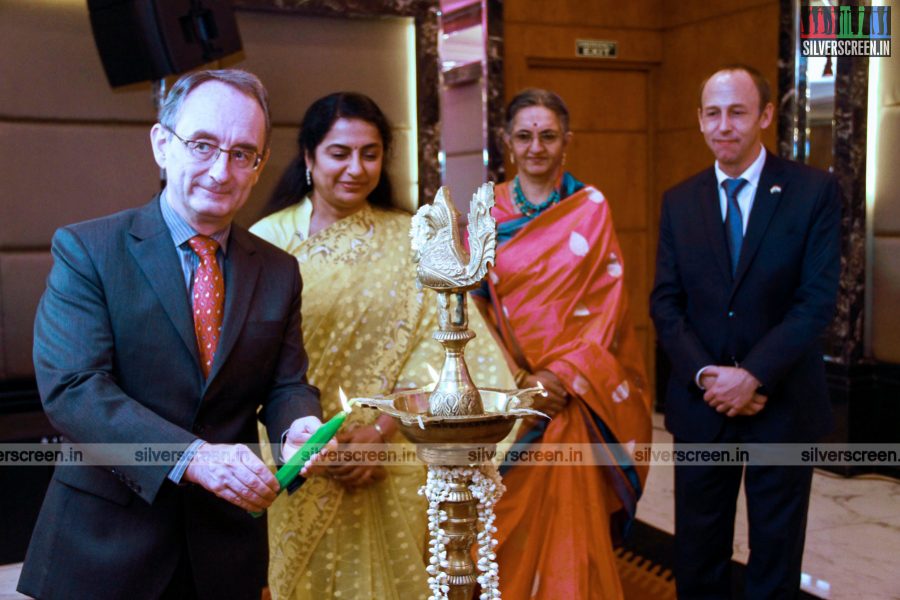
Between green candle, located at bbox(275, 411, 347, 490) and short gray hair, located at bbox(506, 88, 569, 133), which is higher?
short gray hair, located at bbox(506, 88, 569, 133)

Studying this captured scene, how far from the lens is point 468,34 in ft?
16.6

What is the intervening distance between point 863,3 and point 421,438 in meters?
4.06

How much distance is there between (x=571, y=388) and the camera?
8.96 feet

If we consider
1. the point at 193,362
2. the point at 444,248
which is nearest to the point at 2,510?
the point at 193,362

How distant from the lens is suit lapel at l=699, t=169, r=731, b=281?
8.67 feet

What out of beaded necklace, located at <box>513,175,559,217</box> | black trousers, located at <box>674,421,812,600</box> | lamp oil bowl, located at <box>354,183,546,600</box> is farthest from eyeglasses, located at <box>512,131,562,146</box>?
lamp oil bowl, located at <box>354,183,546,600</box>

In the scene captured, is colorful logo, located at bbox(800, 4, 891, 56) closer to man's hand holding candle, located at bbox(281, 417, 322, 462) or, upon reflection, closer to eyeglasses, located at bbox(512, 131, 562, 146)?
eyeglasses, located at bbox(512, 131, 562, 146)

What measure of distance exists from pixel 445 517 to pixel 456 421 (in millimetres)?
160

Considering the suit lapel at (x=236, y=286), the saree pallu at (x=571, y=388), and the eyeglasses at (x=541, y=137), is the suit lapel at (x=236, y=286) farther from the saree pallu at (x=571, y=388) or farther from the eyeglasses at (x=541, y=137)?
the eyeglasses at (x=541, y=137)

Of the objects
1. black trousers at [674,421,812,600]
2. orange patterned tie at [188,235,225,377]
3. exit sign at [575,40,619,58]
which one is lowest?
black trousers at [674,421,812,600]

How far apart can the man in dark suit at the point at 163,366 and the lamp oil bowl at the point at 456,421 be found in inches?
15.4

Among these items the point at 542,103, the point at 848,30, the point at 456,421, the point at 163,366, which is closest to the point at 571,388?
the point at 542,103

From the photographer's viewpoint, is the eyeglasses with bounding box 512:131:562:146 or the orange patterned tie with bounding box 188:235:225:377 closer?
the orange patterned tie with bounding box 188:235:225:377

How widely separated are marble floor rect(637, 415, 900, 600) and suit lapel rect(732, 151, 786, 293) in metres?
1.27
